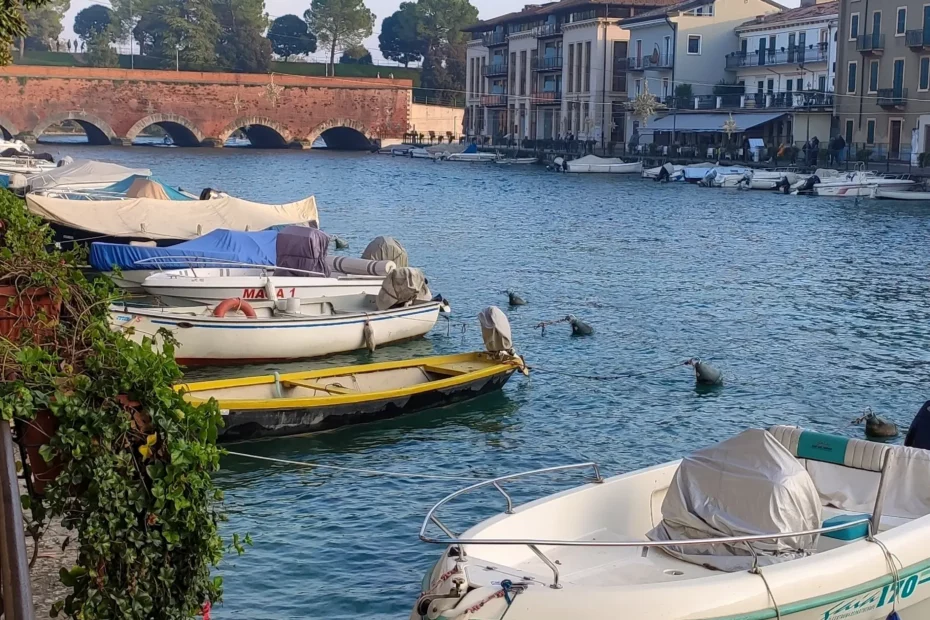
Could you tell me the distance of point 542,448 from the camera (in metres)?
13.9

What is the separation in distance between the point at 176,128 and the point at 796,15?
51607 millimetres

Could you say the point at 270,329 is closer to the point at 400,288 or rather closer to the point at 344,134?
the point at 400,288

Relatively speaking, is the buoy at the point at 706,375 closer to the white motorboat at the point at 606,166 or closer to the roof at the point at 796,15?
the roof at the point at 796,15

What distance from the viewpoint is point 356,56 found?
13275 centimetres

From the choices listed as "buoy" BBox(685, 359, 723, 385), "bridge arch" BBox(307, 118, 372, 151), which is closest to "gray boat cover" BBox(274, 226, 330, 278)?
"buoy" BBox(685, 359, 723, 385)

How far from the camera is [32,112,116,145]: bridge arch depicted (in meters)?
87.9

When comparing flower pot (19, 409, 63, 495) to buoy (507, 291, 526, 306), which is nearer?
flower pot (19, 409, 63, 495)

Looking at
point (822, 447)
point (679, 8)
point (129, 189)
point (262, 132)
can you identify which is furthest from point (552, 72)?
point (822, 447)

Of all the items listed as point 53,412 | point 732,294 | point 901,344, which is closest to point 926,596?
point 53,412

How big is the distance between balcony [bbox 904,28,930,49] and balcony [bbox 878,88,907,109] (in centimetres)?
224

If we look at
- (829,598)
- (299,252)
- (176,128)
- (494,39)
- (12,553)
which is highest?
(494,39)

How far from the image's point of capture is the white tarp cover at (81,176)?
34.4 m

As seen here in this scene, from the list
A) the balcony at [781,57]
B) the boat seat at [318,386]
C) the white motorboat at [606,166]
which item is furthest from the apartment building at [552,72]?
the boat seat at [318,386]

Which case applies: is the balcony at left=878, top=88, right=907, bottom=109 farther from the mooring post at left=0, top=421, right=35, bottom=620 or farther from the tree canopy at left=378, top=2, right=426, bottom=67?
the tree canopy at left=378, top=2, right=426, bottom=67
